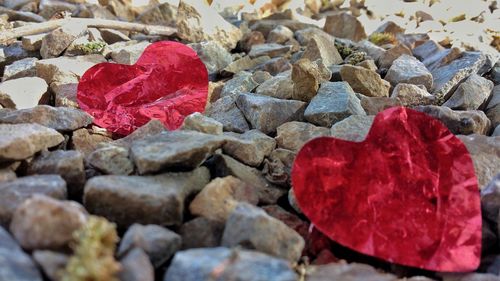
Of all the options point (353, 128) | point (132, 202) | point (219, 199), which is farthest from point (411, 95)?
point (132, 202)

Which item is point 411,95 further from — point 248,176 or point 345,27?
point 345,27

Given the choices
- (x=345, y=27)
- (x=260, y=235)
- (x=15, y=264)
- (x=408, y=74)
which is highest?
(x=15, y=264)

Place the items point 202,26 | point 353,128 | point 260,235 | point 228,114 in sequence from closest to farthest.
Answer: point 260,235
point 353,128
point 228,114
point 202,26

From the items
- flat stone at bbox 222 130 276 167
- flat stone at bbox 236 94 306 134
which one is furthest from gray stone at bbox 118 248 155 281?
flat stone at bbox 236 94 306 134

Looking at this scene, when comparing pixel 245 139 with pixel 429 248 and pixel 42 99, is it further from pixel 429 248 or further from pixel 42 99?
pixel 42 99

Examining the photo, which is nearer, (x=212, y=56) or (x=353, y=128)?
(x=353, y=128)

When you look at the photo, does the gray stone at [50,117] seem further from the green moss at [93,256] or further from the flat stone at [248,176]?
the green moss at [93,256]

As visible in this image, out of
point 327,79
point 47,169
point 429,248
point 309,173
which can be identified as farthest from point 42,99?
point 429,248
